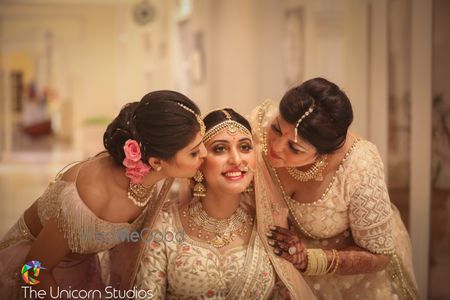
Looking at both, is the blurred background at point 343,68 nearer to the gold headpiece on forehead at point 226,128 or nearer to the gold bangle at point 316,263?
the gold bangle at point 316,263

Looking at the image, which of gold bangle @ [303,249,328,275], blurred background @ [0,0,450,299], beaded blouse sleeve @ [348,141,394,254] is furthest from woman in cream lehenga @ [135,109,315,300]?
blurred background @ [0,0,450,299]

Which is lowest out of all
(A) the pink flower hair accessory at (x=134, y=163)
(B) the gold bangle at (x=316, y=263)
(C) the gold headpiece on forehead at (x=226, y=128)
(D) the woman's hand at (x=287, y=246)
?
(B) the gold bangle at (x=316, y=263)

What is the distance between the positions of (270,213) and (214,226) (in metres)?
0.29

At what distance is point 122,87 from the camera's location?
36.8 feet

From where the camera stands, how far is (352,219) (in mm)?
2422

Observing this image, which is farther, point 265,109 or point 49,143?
point 49,143

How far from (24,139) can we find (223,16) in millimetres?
8235

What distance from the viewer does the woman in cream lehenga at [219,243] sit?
6.75ft

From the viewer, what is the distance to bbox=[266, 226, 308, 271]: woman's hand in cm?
223

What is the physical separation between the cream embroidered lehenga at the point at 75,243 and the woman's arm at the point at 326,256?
571mm

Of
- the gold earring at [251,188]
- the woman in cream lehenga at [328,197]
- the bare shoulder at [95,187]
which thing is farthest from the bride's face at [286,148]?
the bare shoulder at [95,187]

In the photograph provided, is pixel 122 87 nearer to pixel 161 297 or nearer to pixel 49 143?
pixel 49 143

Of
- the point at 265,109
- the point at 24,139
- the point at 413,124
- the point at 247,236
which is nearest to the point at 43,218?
the point at 247,236

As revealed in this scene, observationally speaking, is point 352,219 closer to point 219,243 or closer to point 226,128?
point 219,243
